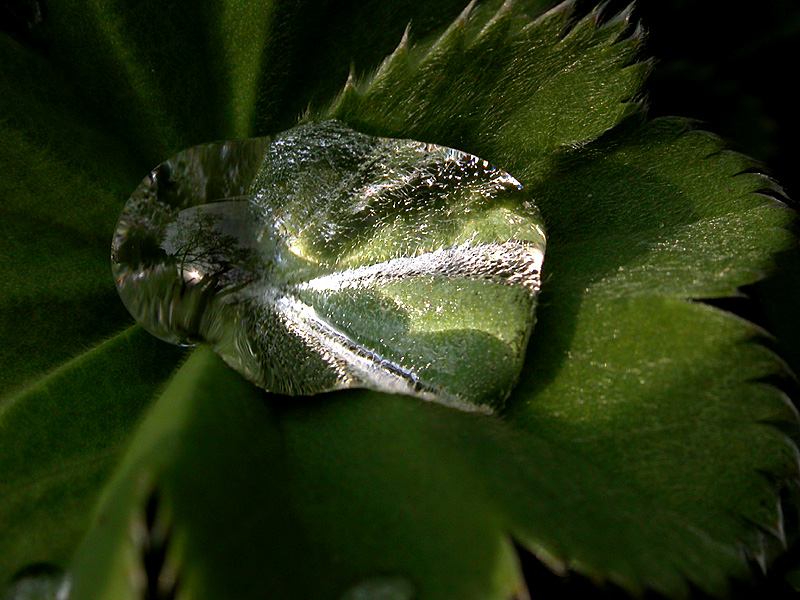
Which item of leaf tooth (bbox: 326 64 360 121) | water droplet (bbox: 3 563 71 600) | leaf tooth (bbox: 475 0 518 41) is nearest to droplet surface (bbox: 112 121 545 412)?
leaf tooth (bbox: 326 64 360 121)

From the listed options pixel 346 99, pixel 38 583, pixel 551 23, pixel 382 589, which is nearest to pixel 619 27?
pixel 551 23

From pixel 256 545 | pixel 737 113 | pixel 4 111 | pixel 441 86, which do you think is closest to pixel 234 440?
pixel 256 545

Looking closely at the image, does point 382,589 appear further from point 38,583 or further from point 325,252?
point 325,252

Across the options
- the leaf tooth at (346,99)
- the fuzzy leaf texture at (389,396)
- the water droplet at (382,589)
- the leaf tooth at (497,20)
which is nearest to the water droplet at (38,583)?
the fuzzy leaf texture at (389,396)

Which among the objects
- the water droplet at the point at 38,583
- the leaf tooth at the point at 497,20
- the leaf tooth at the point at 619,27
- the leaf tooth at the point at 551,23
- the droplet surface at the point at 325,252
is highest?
the leaf tooth at the point at 497,20

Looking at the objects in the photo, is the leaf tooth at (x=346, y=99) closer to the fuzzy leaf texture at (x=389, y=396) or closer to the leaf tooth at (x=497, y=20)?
the fuzzy leaf texture at (x=389, y=396)

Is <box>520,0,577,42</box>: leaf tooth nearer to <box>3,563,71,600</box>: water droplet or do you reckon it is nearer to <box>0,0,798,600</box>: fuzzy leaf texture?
<box>0,0,798,600</box>: fuzzy leaf texture
